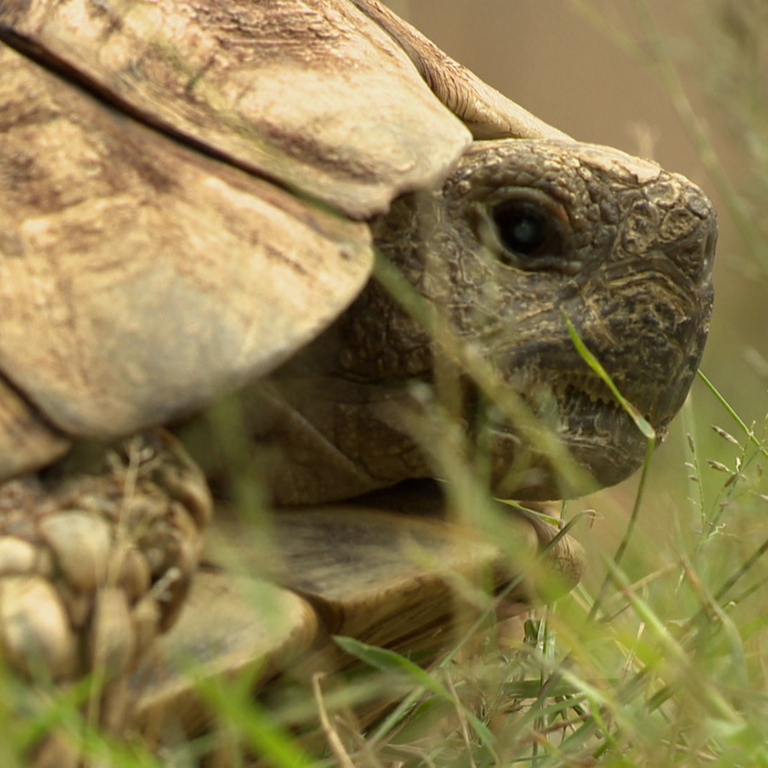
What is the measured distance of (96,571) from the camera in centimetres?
99

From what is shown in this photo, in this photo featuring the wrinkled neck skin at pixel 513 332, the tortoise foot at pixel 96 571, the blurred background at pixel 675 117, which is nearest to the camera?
the tortoise foot at pixel 96 571

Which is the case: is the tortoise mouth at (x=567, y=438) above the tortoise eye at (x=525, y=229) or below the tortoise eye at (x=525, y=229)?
below

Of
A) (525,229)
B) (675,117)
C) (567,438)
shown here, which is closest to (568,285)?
(525,229)

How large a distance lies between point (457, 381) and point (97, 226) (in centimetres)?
52

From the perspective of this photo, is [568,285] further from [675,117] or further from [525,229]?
[675,117]

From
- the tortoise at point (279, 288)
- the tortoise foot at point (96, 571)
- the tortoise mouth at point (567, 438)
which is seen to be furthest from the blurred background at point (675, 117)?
the tortoise foot at point (96, 571)

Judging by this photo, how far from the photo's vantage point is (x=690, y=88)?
5.72 m

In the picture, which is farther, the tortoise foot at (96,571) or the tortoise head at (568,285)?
the tortoise head at (568,285)

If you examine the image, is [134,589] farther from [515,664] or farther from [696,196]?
[696,196]

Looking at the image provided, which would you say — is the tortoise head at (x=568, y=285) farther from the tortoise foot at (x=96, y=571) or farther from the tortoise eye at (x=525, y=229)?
the tortoise foot at (x=96, y=571)

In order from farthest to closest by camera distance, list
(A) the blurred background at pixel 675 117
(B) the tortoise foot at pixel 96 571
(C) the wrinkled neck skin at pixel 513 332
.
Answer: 1. (A) the blurred background at pixel 675 117
2. (C) the wrinkled neck skin at pixel 513 332
3. (B) the tortoise foot at pixel 96 571

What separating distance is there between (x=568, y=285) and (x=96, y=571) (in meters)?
0.76

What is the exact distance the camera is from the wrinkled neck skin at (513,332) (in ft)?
4.69

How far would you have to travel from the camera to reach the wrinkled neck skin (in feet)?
4.69
